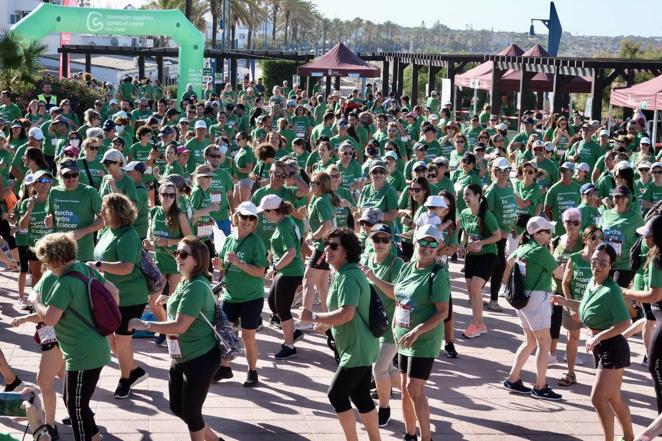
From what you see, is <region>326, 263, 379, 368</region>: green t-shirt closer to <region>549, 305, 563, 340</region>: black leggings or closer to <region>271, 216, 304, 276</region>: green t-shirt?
<region>271, 216, 304, 276</region>: green t-shirt

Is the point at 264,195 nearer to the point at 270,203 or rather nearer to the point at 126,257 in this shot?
the point at 270,203

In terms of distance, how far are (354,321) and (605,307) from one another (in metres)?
1.84

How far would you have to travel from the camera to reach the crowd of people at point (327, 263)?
6402mm

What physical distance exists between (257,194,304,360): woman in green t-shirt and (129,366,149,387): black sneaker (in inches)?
57.6

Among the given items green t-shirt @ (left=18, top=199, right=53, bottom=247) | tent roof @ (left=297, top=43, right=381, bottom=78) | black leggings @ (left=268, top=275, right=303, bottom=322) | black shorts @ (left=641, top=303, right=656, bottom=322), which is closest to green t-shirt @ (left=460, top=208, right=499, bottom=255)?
black shorts @ (left=641, top=303, right=656, bottom=322)

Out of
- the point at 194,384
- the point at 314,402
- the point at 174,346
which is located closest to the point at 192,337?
the point at 174,346

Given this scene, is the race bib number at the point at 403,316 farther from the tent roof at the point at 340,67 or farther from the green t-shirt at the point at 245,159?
the tent roof at the point at 340,67

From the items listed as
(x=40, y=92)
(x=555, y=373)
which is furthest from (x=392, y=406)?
(x=40, y=92)

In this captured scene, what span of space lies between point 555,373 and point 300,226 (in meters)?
3.01

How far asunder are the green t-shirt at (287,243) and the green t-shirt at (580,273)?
7.89 feet

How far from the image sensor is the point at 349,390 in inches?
254

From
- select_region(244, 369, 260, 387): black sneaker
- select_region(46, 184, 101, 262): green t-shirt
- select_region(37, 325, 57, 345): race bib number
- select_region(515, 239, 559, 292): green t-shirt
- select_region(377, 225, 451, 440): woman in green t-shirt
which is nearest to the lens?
select_region(37, 325, 57, 345): race bib number

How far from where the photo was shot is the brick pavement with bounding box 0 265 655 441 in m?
7.47

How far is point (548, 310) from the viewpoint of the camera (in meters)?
8.34
